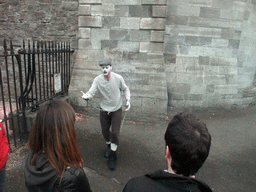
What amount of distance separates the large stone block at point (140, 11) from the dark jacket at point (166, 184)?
4.67m

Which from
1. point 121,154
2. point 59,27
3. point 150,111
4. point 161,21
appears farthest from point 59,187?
point 59,27

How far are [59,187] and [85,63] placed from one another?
14.9ft

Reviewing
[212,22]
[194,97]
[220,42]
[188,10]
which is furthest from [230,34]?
[194,97]

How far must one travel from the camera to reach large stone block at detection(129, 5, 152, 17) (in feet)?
16.4

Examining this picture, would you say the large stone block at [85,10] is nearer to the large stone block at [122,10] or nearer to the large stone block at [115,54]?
the large stone block at [122,10]

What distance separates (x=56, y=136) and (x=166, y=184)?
2.49 ft

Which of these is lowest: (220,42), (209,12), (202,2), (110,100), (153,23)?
(110,100)

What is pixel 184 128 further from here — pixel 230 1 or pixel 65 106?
pixel 230 1

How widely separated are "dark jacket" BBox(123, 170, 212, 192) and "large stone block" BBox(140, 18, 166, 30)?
178 inches

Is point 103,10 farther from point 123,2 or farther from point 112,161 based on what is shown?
point 112,161

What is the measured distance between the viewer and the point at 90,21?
5297mm

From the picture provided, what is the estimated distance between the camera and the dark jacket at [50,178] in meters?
1.28

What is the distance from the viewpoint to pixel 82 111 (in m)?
5.63

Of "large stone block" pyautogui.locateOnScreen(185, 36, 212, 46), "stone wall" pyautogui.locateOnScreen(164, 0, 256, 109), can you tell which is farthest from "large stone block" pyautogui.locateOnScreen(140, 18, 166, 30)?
"large stone block" pyautogui.locateOnScreen(185, 36, 212, 46)
